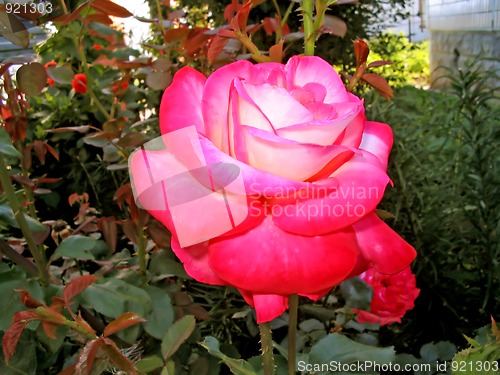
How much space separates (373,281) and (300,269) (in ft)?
1.78

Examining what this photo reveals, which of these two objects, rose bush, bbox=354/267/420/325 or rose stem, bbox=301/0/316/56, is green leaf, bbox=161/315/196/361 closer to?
rose stem, bbox=301/0/316/56

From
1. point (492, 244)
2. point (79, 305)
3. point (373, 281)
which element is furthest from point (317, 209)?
point (492, 244)

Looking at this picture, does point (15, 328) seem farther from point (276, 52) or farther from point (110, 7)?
point (110, 7)

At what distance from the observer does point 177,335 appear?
0.48m

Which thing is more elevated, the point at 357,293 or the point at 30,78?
the point at 30,78

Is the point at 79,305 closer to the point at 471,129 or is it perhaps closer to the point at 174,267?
the point at 174,267

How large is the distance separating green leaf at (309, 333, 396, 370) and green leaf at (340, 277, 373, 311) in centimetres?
26

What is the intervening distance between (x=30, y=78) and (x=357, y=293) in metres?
0.51

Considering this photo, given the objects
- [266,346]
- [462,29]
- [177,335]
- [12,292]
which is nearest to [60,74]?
[12,292]

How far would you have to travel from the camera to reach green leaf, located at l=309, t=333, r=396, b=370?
0.50 meters

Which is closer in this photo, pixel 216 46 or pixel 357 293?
pixel 216 46

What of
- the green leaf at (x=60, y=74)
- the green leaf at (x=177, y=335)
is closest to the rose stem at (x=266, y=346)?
the green leaf at (x=177, y=335)

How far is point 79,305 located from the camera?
0.62 metres

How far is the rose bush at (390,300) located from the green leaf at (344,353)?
26 cm
